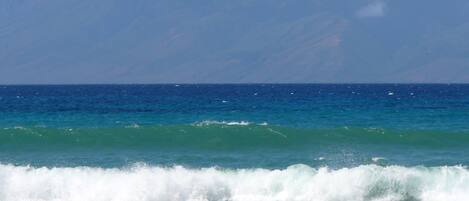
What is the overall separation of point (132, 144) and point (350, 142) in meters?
8.44

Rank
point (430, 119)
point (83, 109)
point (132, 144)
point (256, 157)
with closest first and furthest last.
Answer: point (256, 157), point (132, 144), point (430, 119), point (83, 109)

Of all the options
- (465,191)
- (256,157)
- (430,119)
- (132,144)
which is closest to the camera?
(465,191)

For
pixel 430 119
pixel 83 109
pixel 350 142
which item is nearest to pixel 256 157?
pixel 350 142

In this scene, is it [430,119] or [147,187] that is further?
[430,119]

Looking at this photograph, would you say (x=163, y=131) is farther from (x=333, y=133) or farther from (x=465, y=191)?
(x=465, y=191)

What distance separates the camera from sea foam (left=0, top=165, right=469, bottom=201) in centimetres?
2733

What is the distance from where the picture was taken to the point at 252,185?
27.9 meters

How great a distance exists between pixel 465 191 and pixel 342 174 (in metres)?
3.47

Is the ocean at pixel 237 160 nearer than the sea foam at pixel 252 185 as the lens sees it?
No

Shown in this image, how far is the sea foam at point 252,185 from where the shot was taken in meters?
27.3

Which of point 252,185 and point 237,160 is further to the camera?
point 237,160

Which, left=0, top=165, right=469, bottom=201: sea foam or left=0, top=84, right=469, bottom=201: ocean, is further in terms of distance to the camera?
left=0, top=84, right=469, bottom=201: ocean

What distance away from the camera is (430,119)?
175 ft

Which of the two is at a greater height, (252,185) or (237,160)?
(237,160)
